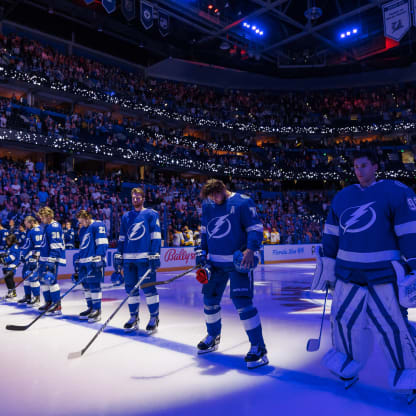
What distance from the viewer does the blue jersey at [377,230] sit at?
2855 mm

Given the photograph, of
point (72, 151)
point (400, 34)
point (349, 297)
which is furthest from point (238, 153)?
point (349, 297)

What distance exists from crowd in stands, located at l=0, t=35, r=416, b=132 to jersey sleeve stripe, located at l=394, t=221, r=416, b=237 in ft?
76.7

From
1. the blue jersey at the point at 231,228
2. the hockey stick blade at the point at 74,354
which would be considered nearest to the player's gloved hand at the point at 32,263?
the hockey stick blade at the point at 74,354

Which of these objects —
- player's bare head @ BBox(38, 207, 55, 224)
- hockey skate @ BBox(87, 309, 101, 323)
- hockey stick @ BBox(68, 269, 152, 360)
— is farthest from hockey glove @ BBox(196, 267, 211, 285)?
player's bare head @ BBox(38, 207, 55, 224)

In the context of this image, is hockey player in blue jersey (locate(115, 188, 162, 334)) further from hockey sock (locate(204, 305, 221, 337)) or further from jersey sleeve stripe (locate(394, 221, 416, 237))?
jersey sleeve stripe (locate(394, 221, 416, 237))

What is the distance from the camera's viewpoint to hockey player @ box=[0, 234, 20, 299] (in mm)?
9180

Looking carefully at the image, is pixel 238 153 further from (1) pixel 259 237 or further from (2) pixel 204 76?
(1) pixel 259 237

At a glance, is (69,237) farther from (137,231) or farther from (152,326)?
(152,326)

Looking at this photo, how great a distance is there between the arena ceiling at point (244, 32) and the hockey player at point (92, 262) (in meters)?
20.0

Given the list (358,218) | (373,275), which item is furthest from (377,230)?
(373,275)

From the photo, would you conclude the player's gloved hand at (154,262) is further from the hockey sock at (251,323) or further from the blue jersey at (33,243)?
the blue jersey at (33,243)

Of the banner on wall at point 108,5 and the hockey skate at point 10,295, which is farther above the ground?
the banner on wall at point 108,5

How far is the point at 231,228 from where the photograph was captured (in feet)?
13.8

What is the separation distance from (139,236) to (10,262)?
527 cm
